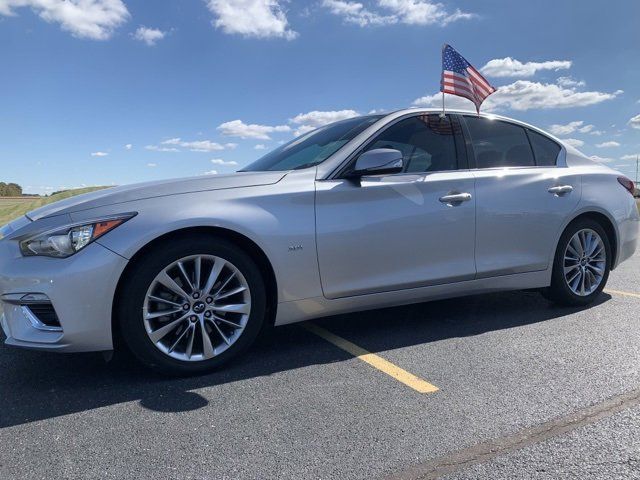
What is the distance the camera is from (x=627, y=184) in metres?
4.79

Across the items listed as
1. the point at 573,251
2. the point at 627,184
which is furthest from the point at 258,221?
the point at 627,184

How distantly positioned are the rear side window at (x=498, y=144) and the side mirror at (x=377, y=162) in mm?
964

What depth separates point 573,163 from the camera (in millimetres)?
4523

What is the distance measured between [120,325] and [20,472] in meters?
0.90

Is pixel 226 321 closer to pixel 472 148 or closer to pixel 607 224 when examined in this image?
pixel 472 148

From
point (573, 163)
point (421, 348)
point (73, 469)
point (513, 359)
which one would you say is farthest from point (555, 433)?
point (573, 163)

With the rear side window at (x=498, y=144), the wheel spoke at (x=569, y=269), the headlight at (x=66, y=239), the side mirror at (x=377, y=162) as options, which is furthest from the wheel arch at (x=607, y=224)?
the headlight at (x=66, y=239)

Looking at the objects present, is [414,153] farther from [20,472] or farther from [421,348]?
[20,472]

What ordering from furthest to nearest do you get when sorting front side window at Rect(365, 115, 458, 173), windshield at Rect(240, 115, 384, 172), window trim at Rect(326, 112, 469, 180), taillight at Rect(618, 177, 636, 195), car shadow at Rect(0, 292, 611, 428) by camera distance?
taillight at Rect(618, 177, 636, 195), front side window at Rect(365, 115, 458, 173), windshield at Rect(240, 115, 384, 172), window trim at Rect(326, 112, 469, 180), car shadow at Rect(0, 292, 611, 428)

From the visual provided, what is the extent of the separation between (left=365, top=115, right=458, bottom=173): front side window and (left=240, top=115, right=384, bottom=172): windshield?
176 mm

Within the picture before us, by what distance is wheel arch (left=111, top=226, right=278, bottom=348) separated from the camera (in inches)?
111

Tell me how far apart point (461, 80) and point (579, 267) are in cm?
202

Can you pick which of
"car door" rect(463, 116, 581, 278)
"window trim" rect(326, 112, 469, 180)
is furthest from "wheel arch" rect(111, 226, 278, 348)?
"car door" rect(463, 116, 581, 278)

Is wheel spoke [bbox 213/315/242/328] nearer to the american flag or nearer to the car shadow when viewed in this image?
the car shadow
